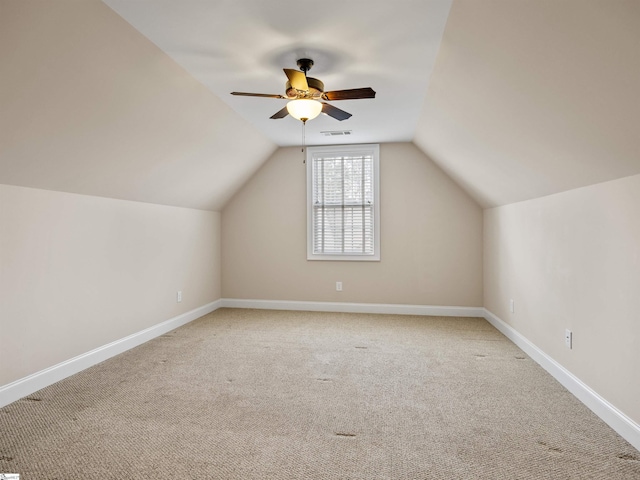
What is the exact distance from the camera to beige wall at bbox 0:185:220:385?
8.80 ft

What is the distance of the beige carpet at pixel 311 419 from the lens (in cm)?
194

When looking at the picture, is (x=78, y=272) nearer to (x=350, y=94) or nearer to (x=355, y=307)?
(x=350, y=94)

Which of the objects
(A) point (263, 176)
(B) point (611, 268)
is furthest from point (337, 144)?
(B) point (611, 268)

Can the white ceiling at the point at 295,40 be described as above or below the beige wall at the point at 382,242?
above

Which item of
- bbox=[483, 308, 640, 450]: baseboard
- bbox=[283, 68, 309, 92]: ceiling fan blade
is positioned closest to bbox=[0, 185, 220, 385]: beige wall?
bbox=[283, 68, 309, 92]: ceiling fan blade

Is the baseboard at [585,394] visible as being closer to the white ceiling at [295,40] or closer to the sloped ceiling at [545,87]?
the sloped ceiling at [545,87]

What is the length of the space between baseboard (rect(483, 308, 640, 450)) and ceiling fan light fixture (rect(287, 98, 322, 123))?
105 inches

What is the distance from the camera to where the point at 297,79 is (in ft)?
8.27

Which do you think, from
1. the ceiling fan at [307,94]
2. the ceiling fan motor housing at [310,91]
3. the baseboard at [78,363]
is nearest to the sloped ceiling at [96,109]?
the ceiling fan at [307,94]

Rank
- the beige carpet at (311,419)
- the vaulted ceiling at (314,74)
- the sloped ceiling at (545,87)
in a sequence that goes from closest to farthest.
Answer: the sloped ceiling at (545,87) < the vaulted ceiling at (314,74) < the beige carpet at (311,419)

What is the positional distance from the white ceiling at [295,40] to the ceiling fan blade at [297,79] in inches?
9.5

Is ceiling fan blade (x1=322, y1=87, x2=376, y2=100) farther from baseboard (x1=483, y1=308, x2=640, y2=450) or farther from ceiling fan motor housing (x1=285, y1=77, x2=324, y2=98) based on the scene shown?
baseboard (x1=483, y1=308, x2=640, y2=450)

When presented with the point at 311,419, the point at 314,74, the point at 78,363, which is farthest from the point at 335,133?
the point at 78,363

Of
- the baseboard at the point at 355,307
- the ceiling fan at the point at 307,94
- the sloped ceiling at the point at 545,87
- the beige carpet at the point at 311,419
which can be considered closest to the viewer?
the sloped ceiling at the point at 545,87
